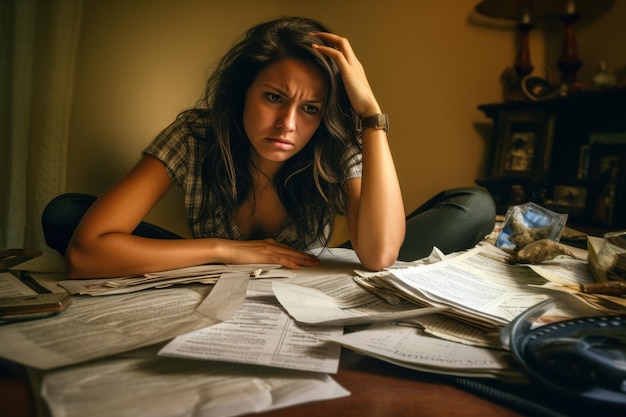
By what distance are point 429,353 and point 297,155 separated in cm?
75

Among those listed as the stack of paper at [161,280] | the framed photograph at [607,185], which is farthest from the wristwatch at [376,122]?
the framed photograph at [607,185]

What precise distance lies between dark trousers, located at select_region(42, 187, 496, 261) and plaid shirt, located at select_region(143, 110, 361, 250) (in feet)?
0.44

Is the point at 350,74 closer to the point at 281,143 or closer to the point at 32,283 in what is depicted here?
the point at 281,143

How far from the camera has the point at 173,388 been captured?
1.08 feet

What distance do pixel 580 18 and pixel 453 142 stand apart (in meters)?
0.75

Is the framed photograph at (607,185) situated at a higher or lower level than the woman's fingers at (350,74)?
lower

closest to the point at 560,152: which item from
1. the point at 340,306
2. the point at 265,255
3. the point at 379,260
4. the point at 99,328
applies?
the point at 379,260

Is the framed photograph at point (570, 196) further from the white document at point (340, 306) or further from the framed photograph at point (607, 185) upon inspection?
the white document at point (340, 306)

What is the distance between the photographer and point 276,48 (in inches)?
36.9

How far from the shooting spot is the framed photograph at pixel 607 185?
59.6 inches

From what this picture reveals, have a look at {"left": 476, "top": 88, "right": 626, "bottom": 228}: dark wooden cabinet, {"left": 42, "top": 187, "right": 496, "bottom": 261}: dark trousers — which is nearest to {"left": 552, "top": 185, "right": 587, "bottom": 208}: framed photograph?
{"left": 476, "top": 88, "right": 626, "bottom": 228}: dark wooden cabinet

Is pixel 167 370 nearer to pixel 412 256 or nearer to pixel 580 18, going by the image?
pixel 412 256

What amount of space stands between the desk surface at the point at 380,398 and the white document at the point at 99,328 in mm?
27

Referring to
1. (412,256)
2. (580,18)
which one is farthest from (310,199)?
(580,18)
